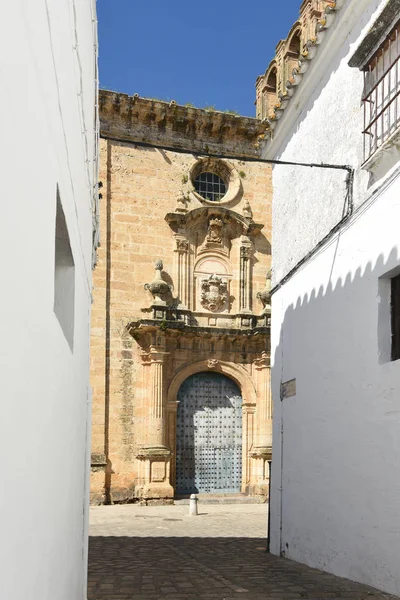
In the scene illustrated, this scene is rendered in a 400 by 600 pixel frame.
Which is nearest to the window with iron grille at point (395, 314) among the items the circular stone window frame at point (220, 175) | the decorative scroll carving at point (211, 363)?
the decorative scroll carving at point (211, 363)

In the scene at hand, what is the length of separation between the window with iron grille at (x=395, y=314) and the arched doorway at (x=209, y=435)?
41.9ft

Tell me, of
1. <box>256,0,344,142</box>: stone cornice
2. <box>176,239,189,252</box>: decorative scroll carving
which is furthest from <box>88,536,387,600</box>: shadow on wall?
<box>176,239,189,252</box>: decorative scroll carving

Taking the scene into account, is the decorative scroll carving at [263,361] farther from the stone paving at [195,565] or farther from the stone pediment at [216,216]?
the stone paving at [195,565]

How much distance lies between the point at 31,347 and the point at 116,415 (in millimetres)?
16602

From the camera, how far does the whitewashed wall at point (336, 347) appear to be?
21.4 ft

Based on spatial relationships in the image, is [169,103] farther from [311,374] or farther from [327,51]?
[311,374]

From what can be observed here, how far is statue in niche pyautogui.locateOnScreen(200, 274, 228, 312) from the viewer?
779 inches

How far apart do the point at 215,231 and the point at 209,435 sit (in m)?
5.60

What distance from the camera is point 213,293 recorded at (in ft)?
65.1

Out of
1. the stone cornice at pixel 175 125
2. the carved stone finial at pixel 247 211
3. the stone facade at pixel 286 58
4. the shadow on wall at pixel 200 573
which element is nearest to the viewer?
the shadow on wall at pixel 200 573

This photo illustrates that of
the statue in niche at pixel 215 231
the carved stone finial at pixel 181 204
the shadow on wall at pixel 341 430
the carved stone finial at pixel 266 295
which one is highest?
the carved stone finial at pixel 181 204

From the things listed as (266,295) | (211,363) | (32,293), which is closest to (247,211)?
(266,295)

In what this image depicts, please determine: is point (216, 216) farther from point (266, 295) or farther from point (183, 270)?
point (266, 295)

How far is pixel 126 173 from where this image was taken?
19.7 m
